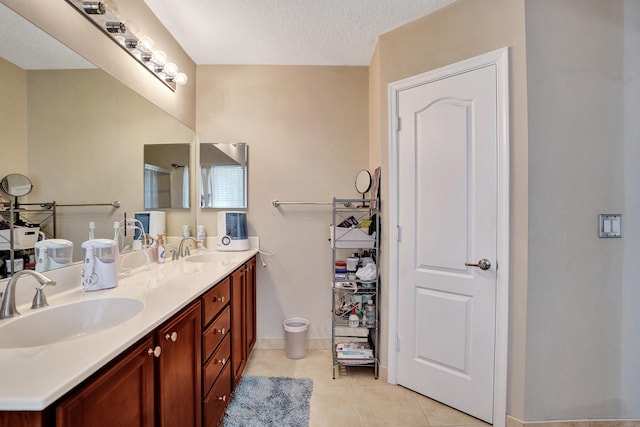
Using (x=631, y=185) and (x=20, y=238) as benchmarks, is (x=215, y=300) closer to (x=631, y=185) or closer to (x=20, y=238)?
(x=20, y=238)

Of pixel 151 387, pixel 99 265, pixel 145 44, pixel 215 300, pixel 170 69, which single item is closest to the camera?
pixel 151 387

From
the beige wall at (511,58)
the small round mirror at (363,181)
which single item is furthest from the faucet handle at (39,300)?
the beige wall at (511,58)

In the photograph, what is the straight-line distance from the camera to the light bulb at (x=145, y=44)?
166 centimetres

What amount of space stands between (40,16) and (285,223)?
5.90ft

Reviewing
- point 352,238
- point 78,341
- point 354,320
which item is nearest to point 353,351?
point 354,320

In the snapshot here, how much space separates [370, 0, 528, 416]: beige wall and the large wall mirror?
1.79 meters

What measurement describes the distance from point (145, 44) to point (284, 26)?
2.90 feet

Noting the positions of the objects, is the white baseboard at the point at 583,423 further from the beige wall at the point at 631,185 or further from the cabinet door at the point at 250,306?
the cabinet door at the point at 250,306

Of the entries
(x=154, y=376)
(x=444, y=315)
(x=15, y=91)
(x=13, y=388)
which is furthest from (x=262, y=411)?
(x=15, y=91)

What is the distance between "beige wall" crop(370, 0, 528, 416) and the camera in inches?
58.7

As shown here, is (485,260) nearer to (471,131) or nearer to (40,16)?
(471,131)

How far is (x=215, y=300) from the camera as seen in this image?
4.75 ft

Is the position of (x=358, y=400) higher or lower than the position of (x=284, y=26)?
lower

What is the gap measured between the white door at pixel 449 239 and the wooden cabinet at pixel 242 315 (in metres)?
1.08
